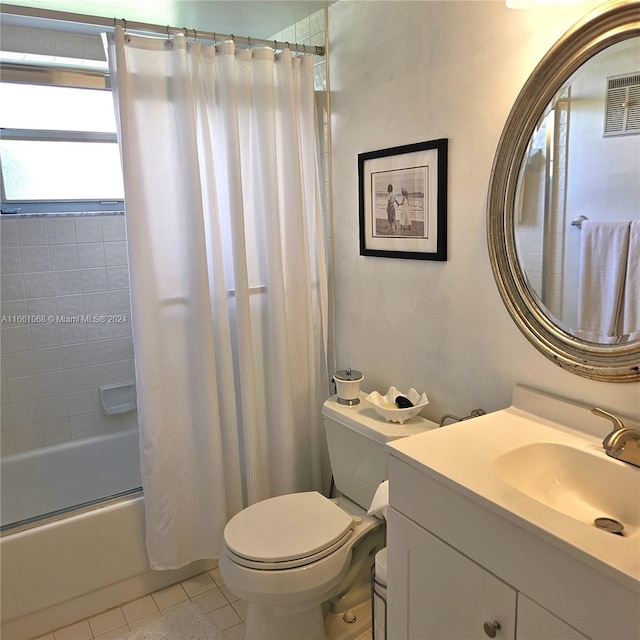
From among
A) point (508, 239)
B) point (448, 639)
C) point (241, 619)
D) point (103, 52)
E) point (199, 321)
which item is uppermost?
point (103, 52)

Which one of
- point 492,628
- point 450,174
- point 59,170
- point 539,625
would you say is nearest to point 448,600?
point 492,628

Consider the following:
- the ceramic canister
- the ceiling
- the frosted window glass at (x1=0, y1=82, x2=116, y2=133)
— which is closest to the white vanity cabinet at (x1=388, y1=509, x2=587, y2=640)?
the ceramic canister

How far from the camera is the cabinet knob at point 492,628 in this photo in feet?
3.97

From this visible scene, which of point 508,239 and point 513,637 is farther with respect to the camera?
point 508,239

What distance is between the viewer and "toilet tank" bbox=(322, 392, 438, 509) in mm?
1950

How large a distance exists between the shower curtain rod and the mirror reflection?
115 centimetres

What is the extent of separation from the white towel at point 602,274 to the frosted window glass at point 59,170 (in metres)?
2.16

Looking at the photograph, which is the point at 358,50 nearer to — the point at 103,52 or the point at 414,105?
the point at 414,105

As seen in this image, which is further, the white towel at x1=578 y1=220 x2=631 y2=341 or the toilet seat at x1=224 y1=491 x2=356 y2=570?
the toilet seat at x1=224 y1=491 x2=356 y2=570

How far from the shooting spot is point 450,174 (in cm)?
184

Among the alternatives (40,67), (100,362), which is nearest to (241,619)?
(100,362)

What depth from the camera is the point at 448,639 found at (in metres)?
1.36

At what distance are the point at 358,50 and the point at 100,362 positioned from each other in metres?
1.93

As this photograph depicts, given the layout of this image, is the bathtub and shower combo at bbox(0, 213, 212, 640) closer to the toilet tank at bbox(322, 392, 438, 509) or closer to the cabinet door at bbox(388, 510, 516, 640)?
the toilet tank at bbox(322, 392, 438, 509)
